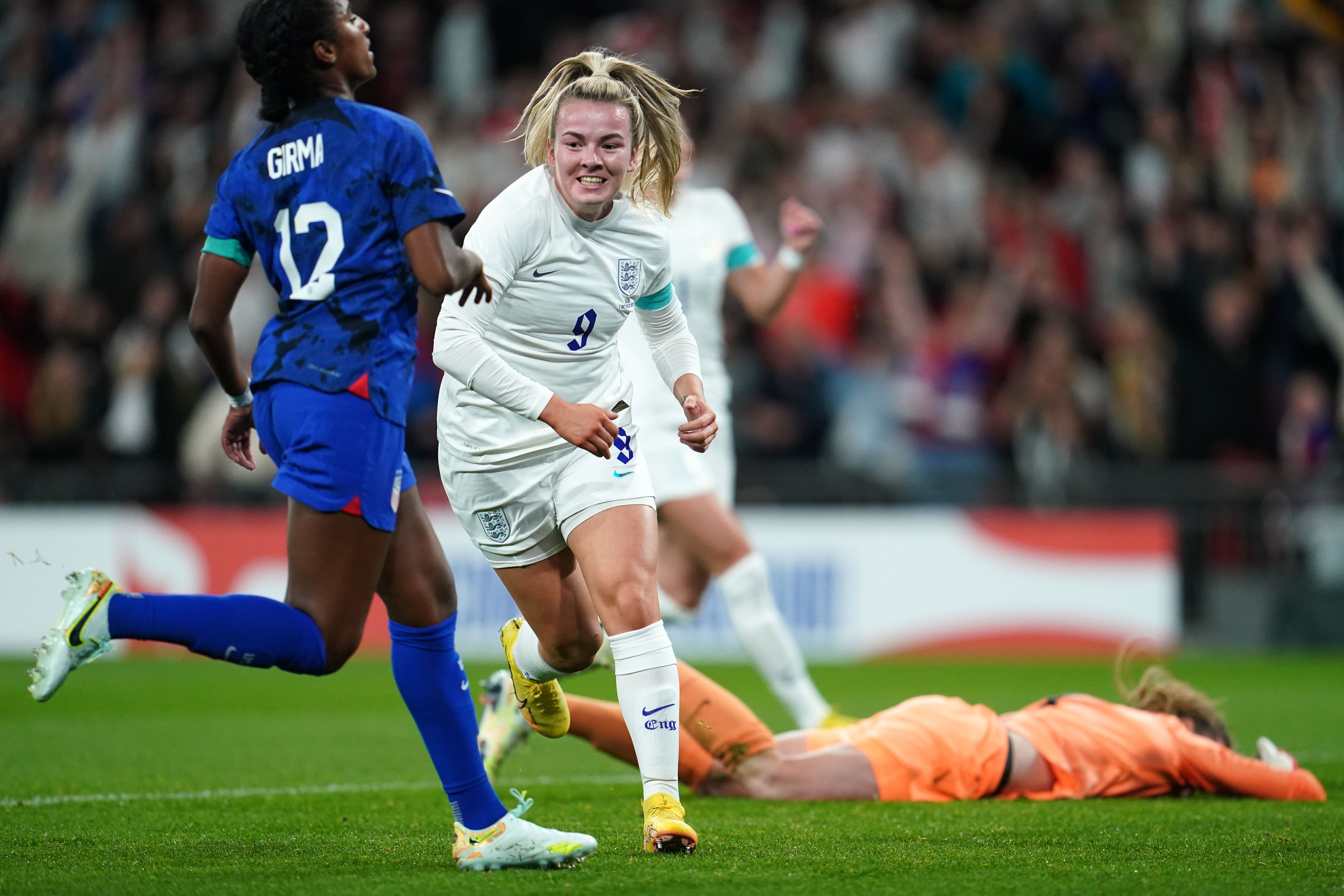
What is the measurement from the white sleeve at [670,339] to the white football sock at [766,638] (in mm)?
2082

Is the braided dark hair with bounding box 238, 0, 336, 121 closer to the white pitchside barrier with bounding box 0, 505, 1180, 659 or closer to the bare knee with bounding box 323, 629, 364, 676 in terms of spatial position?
the bare knee with bounding box 323, 629, 364, 676

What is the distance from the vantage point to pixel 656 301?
4.95 metres

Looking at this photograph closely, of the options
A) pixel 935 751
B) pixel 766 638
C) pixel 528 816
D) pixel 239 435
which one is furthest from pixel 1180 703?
pixel 239 435

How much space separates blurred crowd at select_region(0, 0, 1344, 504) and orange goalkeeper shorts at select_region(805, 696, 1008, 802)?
7.08 meters

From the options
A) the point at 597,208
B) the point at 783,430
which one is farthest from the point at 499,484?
the point at 783,430

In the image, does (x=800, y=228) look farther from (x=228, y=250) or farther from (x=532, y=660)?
(x=228, y=250)

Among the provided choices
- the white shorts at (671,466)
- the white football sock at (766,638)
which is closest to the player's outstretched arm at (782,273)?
the white shorts at (671,466)

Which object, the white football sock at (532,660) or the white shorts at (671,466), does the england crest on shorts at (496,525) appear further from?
the white shorts at (671,466)

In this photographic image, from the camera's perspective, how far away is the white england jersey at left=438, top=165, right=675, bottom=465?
4605mm

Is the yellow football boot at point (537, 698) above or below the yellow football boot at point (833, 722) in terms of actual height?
above

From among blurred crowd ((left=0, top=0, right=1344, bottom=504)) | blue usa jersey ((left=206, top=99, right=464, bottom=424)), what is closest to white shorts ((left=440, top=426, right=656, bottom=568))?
blue usa jersey ((left=206, top=99, right=464, bottom=424))

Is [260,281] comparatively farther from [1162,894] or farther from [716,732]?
[1162,894]

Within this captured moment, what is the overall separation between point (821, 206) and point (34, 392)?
6.91 metres

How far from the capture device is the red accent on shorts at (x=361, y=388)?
3.92 m
